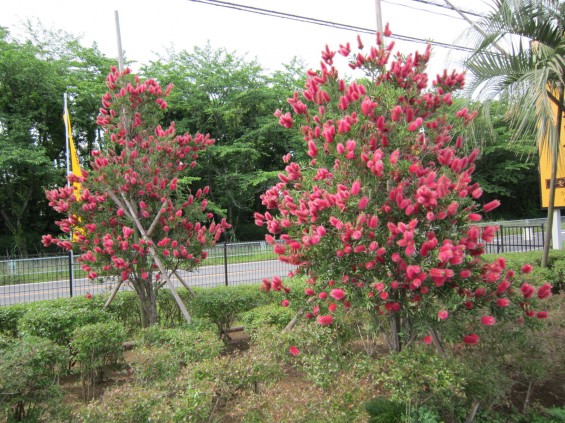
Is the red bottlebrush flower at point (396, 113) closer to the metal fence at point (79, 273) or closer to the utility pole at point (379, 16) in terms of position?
the utility pole at point (379, 16)

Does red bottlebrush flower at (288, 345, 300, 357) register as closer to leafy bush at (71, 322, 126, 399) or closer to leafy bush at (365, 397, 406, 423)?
leafy bush at (365, 397, 406, 423)

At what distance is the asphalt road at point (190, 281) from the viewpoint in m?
8.06

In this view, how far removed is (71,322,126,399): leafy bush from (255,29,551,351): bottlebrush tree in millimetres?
1608

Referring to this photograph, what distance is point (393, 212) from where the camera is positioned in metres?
2.96

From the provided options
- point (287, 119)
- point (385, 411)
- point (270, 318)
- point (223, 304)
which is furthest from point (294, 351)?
point (223, 304)

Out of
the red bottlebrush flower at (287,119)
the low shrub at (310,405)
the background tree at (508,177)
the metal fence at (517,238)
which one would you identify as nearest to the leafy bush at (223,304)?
the low shrub at (310,405)

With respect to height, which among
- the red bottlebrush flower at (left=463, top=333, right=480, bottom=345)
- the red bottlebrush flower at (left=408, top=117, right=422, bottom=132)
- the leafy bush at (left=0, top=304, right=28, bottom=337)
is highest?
the red bottlebrush flower at (left=408, top=117, right=422, bottom=132)

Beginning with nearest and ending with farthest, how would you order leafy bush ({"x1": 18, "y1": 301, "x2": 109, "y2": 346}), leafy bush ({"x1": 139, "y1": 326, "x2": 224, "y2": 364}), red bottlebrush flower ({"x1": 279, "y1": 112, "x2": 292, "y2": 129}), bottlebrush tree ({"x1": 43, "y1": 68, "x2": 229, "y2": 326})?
red bottlebrush flower ({"x1": 279, "y1": 112, "x2": 292, "y2": 129}) → leafy bush ({"x1": 139, "y1": 326, "x2": 224, "y2": 364}) → leafy bush ({"x1": 18, "y1": 301, "x2": 109, "y2": 346}) → bottlebrush tree ({"x1": 43, "y1": 68, "x2": 229, "y2": 326})

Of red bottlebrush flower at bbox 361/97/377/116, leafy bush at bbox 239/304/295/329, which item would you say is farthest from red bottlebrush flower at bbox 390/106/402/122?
leafy bush at bbox 239/304/295/329

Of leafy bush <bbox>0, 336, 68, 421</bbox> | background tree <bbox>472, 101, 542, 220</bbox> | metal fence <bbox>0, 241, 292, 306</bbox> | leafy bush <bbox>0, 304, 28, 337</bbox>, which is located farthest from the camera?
background tree <bbox>472, 101, 542, 220</bbox>

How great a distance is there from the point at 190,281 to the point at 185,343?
635 cm

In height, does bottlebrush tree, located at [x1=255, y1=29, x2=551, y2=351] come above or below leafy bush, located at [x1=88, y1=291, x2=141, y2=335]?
above

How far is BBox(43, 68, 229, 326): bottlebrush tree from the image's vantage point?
15.6ft

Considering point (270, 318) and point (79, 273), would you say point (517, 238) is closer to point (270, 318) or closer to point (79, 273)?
point (270, 318)
